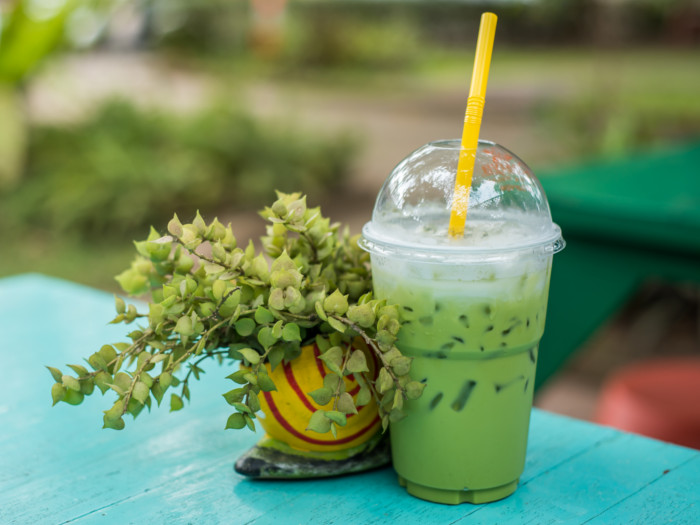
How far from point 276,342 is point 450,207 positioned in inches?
8.8

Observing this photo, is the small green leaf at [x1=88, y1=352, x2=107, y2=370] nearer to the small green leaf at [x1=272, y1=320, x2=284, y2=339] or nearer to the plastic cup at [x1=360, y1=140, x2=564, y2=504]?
the small green leaf at [x1=272, y1=320, x2=284, y2=339]

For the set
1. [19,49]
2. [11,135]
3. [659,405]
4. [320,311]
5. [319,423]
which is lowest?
[659,405]

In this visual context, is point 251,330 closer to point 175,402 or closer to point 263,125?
point 175,402

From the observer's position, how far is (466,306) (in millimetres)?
765

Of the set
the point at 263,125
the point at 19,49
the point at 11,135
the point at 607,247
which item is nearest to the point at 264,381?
the point at 607,247

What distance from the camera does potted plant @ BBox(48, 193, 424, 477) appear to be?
77 centimetres

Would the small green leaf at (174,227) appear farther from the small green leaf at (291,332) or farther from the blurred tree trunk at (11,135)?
the blurred tree trunk at (11,135)

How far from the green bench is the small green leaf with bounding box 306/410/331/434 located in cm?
139

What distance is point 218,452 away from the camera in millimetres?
929

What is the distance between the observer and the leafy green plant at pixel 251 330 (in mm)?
767

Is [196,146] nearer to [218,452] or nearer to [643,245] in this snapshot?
[643,245]

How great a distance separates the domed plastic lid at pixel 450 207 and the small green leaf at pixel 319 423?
17cm

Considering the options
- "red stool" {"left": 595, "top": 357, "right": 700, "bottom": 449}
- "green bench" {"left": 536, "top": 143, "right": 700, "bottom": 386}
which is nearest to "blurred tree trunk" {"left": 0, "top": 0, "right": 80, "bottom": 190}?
"green bench" {"left": 536, "top": 143, "right": 700, "bottom": 386}

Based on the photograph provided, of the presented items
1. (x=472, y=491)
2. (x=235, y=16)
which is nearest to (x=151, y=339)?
(x=472, y=491)
